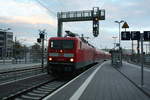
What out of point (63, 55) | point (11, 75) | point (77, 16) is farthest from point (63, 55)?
point (77, 16)

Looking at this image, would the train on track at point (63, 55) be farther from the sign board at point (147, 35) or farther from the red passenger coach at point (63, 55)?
the sign board at point (147, 35)

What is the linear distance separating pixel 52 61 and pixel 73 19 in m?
16.2

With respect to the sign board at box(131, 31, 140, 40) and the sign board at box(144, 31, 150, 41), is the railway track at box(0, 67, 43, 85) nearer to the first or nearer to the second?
the sign board at box(131, 31, 140, 40)

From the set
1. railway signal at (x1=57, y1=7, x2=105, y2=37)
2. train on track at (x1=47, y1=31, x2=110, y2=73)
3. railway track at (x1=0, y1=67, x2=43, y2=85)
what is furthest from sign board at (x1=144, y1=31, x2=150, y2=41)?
railway signal at (x1=57, y1=7, x2=105, y2=37)

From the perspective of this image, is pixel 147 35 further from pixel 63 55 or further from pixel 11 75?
pixel 11 75

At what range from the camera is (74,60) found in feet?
59.4

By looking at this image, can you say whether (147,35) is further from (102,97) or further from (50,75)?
(50,75)

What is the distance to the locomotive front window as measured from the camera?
1874cm

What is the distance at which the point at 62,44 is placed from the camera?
18.9 metres

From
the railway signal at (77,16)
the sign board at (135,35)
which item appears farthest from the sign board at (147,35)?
the railway signal at (77,16)

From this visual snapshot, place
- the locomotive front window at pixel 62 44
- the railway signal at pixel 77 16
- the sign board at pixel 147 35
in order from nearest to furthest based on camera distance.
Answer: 1. the sign board at pixel 147 35
2. the locomotive front window at pixel 62 44
3. the railway signal at pixel 77 16

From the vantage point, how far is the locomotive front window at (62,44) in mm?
18744

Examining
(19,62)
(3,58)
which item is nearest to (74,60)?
(3,58)

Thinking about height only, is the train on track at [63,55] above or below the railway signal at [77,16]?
below
